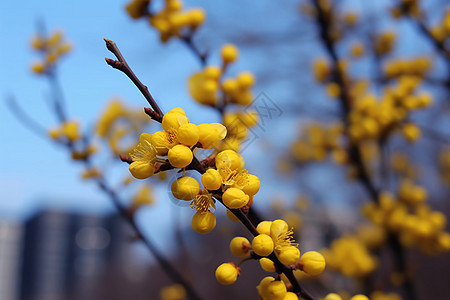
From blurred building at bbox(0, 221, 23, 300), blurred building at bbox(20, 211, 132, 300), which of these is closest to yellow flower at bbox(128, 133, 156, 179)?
blurred building at bbox(20, 211, 132, 300)

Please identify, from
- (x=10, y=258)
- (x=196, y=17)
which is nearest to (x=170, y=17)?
(x=196, y=17)

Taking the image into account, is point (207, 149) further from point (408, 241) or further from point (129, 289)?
point (129, 289)

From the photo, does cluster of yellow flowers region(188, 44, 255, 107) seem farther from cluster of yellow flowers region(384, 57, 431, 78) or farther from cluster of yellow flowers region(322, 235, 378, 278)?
cluster of yellow flowers region(384, 57, 431, 78)

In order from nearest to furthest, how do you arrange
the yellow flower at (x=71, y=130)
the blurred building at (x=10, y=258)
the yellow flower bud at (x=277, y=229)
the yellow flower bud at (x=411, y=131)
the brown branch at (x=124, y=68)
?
the brown branch at (x=124, y=68) → the yellow flower bud at (x=277, y=229) → the yellow flower at (x=71, y=130) → the yellow flower bud at (x=411, y=131) → the blurred building at (x=10, y=258)

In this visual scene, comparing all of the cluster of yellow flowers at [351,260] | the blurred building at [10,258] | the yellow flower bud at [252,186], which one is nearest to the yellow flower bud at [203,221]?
the yellow flower bud at [252,186]

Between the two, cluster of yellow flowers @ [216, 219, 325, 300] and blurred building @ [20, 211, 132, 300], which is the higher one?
cluster of yellow flowers @ [216, 219, 325, 300]

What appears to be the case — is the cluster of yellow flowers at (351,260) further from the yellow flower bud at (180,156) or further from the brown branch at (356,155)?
the yellow flower bud at (180,156)
